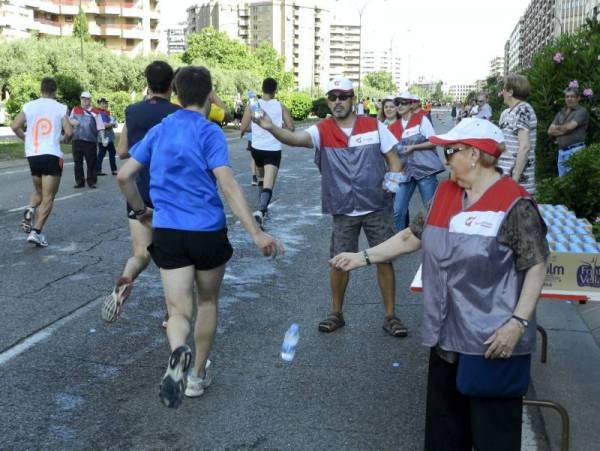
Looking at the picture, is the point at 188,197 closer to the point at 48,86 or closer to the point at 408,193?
the point at 408,193

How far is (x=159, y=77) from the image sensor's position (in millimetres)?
5250

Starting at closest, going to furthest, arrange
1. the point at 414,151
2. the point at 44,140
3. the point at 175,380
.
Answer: the point at 175,380, the point at 414,151, the point at 44,140

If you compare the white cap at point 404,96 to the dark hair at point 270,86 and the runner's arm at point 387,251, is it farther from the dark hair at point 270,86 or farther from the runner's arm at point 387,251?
the runner's arm at point 387,251

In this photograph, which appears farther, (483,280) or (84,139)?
(84,139)

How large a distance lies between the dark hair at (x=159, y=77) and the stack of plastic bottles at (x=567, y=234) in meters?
2.66

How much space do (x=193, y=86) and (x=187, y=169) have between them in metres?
0.45

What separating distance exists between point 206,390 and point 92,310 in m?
2.14

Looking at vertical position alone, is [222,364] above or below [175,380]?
below

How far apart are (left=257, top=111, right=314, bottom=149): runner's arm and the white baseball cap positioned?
5.80 feet

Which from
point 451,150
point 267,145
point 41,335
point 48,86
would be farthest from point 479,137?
point 267,145

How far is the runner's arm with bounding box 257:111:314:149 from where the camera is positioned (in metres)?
4.70

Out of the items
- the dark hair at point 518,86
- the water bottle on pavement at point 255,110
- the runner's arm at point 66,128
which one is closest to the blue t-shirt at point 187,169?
the water bottle on pavement at point 255,110

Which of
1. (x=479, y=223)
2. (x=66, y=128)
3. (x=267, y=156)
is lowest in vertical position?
(x=267, y=156)

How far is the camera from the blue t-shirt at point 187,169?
4.13 m
